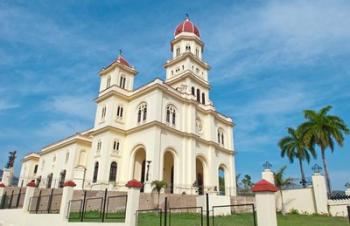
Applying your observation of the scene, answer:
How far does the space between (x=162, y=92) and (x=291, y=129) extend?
15.8 meters

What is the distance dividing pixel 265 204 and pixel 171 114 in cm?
2217

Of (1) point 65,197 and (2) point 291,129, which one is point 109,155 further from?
(2) point 291,129

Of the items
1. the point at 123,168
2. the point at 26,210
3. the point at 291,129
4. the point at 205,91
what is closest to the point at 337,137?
the point at 291,129

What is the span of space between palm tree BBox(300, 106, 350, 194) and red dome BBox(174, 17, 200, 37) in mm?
19902

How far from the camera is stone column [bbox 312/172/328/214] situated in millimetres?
21281

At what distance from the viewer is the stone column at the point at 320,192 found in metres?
21.3

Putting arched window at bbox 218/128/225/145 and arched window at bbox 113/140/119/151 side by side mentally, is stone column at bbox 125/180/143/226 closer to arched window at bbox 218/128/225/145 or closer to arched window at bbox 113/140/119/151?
arched window at bbox 113/140/119/151

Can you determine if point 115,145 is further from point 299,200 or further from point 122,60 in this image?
point 299,200

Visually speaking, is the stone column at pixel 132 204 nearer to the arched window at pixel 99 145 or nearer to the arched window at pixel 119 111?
the arched window at pixel 99 145

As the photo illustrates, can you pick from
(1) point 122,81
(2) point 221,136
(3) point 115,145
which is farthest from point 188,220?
(2) point 221,136

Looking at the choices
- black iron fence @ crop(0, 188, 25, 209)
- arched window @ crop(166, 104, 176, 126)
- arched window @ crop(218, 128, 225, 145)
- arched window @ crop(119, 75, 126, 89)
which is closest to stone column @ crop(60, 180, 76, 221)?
black iron fence @ crop(0, 188, 25, 209)

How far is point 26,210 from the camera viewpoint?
1594 cm

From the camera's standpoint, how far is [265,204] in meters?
6.77

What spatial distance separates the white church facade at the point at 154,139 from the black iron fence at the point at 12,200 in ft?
24.8
